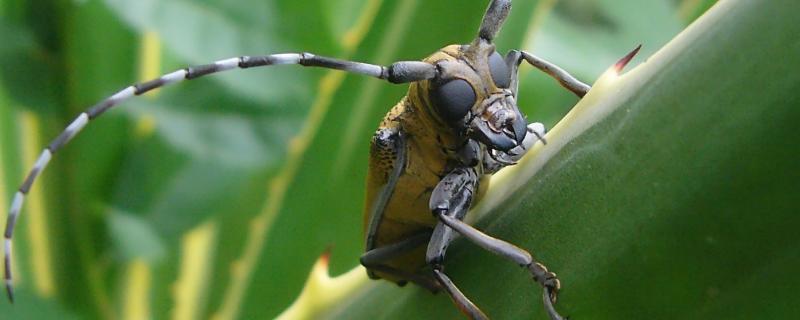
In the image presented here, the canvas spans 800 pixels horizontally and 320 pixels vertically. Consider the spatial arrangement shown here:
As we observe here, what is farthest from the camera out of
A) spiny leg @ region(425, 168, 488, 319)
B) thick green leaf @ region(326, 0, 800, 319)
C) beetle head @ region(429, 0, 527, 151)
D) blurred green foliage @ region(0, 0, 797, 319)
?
blurred green foliage @ region(0, 0, 797, 319)

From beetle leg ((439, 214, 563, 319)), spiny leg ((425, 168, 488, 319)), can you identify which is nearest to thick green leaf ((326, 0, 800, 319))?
beetle leg ((439, 214, 563, 319))

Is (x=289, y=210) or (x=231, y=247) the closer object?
(x=289, y=210)

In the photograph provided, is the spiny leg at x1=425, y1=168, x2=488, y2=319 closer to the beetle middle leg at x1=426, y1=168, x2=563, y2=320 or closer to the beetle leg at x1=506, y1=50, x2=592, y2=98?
the beetle middle leg at x1=426, y1=168, x2=563, y2=320

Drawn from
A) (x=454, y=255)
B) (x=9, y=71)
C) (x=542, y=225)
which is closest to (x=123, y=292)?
(x=9, y=71)

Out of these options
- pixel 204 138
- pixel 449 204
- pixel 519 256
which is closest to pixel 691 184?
pixel 519 256

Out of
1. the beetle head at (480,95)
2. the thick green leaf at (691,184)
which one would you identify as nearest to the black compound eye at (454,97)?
the beetle head at (480,95)

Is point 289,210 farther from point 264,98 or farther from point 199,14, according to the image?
point 199,14
